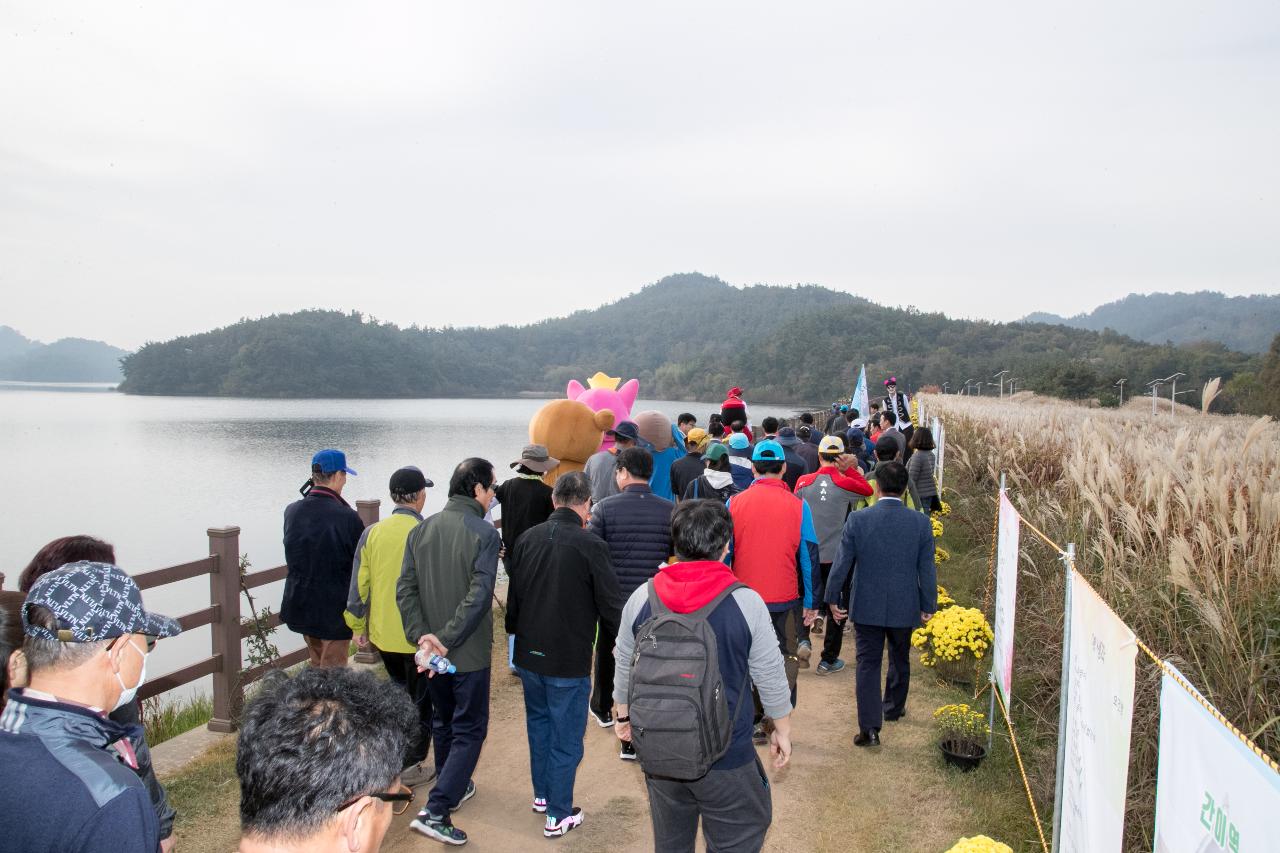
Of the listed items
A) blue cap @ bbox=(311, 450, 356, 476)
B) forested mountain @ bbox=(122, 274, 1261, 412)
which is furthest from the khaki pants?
forested mountain @ bbox=(122, 274, 1261, 412)

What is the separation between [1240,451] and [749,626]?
4.40 metres

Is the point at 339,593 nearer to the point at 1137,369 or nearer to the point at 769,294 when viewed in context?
the point at 1137,369

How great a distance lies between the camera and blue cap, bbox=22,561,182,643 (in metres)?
1.81

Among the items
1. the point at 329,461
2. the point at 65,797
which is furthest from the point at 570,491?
the point at 65,797

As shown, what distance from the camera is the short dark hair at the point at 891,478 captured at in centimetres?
505

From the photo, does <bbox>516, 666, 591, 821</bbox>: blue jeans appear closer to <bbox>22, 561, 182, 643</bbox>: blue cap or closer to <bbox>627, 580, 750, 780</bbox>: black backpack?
<bbox>627, 580, 750, 780</bbox>: black backpack

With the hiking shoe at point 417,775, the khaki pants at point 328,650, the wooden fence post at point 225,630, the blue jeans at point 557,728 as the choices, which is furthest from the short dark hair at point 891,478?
the wooden fence post at point 225,630

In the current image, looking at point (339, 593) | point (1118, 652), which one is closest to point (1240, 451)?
point (1118, 652)

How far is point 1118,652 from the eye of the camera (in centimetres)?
221

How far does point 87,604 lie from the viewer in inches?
72.9

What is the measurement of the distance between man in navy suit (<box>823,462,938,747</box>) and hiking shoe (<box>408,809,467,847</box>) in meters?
2.63

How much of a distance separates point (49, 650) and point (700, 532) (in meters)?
1.95

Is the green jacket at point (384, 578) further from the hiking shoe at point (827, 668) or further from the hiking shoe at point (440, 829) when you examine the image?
the hiking shoe at point (827, 668)

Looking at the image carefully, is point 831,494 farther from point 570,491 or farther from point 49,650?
point 49,650
